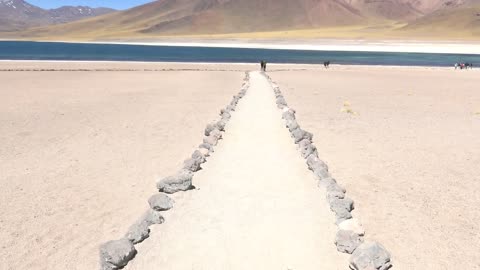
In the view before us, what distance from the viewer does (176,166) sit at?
11.6 m

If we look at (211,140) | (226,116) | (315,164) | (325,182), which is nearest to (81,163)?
(211,140)

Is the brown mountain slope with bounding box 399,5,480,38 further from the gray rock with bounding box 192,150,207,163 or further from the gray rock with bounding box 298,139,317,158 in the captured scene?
the gray rock with bounding box 192,150,207,163

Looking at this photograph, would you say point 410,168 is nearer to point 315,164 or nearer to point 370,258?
point 315,164

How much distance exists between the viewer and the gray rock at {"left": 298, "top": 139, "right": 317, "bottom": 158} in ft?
38.7

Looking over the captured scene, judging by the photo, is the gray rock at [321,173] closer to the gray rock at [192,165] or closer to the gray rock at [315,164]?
the gray rock at [315,164]

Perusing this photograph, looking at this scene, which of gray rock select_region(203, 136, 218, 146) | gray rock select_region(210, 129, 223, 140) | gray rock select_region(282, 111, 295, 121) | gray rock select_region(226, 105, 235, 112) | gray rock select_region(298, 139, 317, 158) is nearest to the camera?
gray rock select_region(298, 139, 317, 158)

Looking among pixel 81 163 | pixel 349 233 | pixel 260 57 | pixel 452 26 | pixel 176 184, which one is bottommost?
pixel 260 57

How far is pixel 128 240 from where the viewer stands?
6.93 metres

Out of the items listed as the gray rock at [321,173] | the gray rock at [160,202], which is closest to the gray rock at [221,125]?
the gray rock at [321,173]

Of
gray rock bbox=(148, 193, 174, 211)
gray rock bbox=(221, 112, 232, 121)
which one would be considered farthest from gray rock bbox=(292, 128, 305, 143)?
gray rock bbox=(148, 193, 174, 211)

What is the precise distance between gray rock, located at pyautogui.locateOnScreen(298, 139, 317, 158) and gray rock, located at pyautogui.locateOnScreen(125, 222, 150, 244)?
5315 mm

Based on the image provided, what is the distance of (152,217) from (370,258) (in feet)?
11.5

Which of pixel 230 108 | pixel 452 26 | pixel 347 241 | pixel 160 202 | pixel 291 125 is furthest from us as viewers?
pixel 452 26

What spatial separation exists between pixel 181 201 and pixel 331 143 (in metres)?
6.58
